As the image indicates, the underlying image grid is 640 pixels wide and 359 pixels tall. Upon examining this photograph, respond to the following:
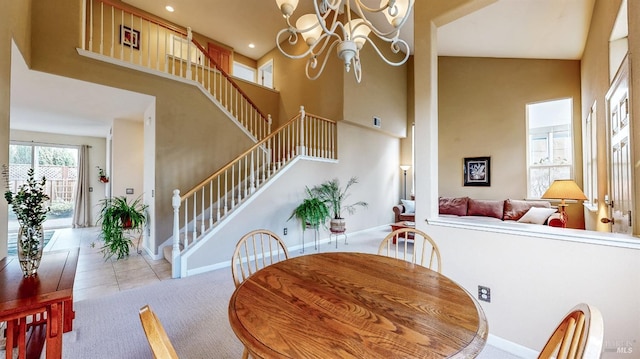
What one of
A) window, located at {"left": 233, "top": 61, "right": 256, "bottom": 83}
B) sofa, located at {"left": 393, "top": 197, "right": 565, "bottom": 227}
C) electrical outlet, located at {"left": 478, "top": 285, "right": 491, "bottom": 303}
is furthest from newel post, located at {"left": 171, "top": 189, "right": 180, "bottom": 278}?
window, located at {"left": 233, "top": 61, "right": 256, "bottom": 83}

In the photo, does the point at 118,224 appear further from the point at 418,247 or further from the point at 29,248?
the point at 418,247

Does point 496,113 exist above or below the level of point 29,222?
above

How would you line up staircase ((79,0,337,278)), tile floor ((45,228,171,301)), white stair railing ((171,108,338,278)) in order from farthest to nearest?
staircase ((79,0,337,278))
white stair railing ((171,108,338,278))
tile floor ((45,228,171,301))

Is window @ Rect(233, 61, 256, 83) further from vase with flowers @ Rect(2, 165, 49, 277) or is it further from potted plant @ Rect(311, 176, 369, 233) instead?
vase with flowers @ Rect(2, 165, 49, 277)

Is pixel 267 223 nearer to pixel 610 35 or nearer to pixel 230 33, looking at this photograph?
pixel 610 35

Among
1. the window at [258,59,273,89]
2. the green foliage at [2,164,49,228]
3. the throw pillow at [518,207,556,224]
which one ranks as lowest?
the throw pillow at [518,207,556,224]

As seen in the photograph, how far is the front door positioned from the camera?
184 cm

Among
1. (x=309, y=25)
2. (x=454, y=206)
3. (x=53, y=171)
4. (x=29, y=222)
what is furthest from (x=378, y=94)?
(x=53, y=171)

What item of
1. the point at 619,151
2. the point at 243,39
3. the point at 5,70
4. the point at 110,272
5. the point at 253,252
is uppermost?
the point at 243,39

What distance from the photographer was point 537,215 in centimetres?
457

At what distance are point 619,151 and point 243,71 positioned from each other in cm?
762

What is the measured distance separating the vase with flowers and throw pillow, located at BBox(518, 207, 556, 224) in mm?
6290

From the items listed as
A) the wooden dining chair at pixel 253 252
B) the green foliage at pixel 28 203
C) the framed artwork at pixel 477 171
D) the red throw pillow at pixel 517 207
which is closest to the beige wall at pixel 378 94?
the framed artwork at pixel 477 171

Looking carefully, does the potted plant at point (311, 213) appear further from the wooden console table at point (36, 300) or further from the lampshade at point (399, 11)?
the lampshade at point (399, 11)
